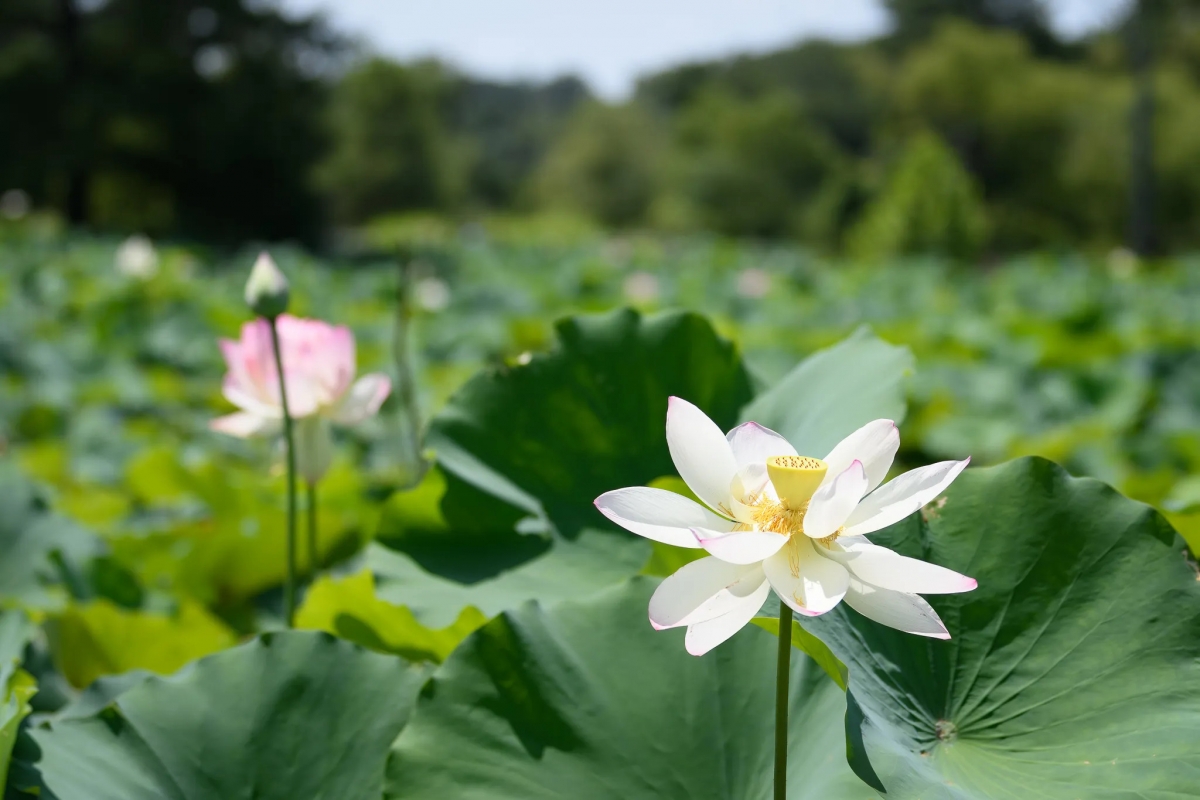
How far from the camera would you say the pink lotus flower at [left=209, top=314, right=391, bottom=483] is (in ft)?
2.43

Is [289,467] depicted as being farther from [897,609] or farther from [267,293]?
[897,609]

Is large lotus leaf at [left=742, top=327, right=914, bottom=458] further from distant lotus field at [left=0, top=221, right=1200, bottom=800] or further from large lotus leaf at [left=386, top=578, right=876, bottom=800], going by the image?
large lotus leaf at [left=386, top=578, right=876, bottom=800]

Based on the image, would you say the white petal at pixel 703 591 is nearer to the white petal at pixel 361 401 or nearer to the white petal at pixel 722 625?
the white petal at pixel 722 625

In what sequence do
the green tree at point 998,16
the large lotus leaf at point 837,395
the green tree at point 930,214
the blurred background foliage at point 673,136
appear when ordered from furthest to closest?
1. the green tree at point 998,16
2. the blurred background foliage at point 673,136
3. the green tree at point 930,214
4. the large lotus leaf at point 837,395

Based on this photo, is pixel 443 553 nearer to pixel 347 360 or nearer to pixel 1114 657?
pixel 347 360

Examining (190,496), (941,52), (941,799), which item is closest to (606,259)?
(190,496)

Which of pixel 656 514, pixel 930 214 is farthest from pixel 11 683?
pixel 930 214

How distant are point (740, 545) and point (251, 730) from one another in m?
0.30

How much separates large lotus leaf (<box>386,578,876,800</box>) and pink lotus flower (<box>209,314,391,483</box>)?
32 centimetres

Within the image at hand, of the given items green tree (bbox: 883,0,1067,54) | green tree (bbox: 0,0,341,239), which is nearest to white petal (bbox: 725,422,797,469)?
green tree (bbox: 0,0,341,239)

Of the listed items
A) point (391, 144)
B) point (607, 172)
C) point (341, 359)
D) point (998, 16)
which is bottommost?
point (607, 172)

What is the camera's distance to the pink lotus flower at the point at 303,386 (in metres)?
0.74

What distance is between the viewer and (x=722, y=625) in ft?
1.11

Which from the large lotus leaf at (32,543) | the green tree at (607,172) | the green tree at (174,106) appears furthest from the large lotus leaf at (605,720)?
the green tree at (607,172)
